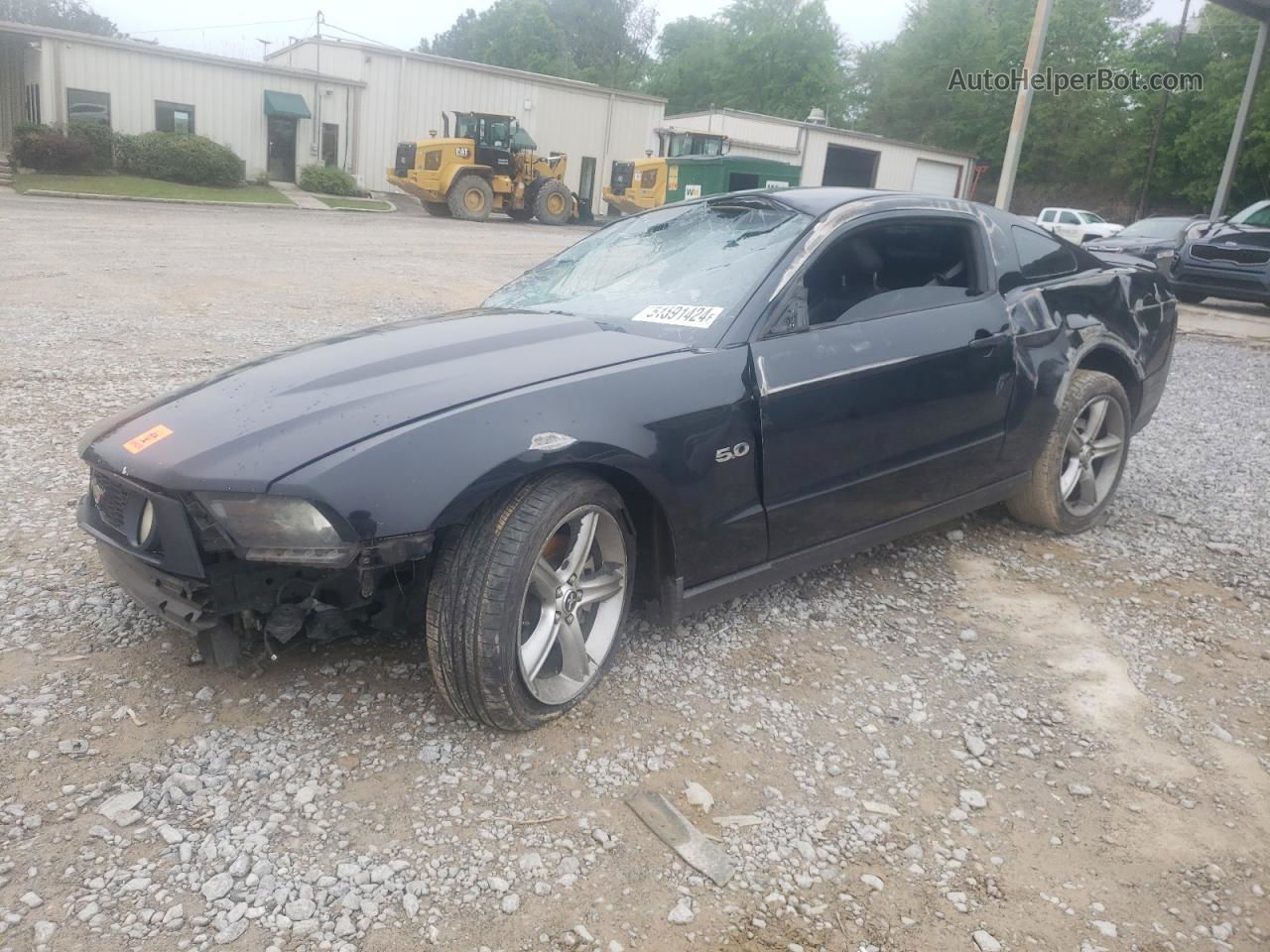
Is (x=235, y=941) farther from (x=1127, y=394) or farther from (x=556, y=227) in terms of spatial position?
(x=556, y=227)

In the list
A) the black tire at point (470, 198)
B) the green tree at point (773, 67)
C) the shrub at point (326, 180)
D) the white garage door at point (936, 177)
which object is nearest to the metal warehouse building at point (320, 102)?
the shrub at point (326, 180)

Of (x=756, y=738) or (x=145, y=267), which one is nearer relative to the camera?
(x=756, y=738)

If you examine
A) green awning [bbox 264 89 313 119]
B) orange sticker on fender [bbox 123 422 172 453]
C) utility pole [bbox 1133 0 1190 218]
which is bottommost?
orange sticker on fender [bbox 123 422 172 453]

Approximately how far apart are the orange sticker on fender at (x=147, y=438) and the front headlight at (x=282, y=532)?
0.39 m

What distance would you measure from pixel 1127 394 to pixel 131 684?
14.1ft

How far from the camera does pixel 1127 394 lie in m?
4.62

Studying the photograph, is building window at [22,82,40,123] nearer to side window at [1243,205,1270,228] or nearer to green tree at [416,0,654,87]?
side window at [1243,205,1270,228]

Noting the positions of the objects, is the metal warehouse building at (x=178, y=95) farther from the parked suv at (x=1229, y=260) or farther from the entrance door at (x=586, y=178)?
the parked suv at (x=1229, y=260)

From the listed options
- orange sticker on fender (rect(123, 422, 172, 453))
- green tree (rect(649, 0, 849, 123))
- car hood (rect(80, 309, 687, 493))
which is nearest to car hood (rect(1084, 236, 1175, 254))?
car hood (rect(80, 309, 687, 493))

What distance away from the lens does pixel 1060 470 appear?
4.28 m

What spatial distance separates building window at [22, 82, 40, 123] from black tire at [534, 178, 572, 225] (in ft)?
42.9

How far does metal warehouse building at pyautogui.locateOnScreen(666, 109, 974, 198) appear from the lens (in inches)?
1426

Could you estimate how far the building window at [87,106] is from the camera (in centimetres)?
2428

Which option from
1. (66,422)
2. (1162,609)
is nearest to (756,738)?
(1162,609)
